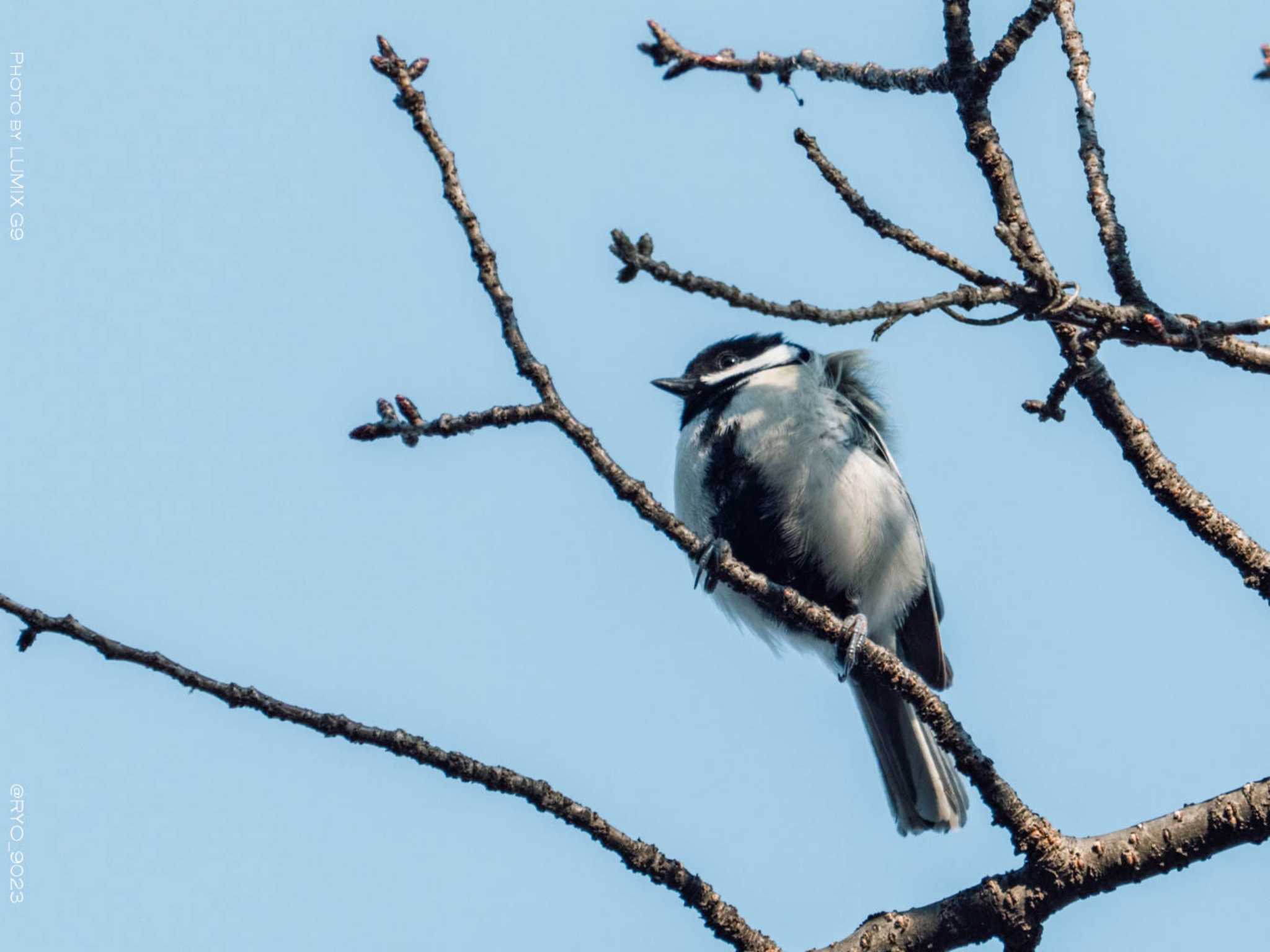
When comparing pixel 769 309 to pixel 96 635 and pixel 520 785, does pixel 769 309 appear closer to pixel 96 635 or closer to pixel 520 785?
pixel 520 785

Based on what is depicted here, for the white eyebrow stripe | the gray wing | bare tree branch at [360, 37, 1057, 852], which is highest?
the white eyebrow stripe

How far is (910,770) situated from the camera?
598 cm

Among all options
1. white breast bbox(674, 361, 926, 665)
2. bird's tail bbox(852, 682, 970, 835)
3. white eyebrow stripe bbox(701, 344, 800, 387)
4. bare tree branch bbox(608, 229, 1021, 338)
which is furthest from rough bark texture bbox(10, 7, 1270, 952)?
white eyebrow stripe bbox(701, 344, 800, 387)

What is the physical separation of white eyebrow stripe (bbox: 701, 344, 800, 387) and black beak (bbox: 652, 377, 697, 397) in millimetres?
65

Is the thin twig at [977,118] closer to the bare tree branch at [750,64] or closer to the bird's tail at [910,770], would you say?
the bare tree branch at [750,64]

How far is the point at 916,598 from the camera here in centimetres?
614

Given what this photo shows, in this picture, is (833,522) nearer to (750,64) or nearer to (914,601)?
(914,601)

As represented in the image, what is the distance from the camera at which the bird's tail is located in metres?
5.84

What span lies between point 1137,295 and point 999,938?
1.53m

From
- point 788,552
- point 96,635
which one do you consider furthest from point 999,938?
point 788,552

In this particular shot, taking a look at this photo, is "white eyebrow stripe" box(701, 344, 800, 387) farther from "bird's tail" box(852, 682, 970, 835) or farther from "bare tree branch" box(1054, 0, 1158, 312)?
"bare tree branch" box(1054, 0, 1158, 312)

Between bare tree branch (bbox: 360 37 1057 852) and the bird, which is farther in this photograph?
the bird

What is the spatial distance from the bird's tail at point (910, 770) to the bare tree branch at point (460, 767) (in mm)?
2928

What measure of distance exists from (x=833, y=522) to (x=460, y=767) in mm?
3048
